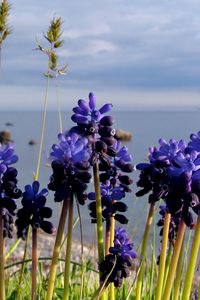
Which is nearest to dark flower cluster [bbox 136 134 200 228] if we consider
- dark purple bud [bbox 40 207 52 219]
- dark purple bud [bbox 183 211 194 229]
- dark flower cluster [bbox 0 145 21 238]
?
dark purple bud [bbox 183 211 194 229]

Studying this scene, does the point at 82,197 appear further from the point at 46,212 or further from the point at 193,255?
the point at 193,255

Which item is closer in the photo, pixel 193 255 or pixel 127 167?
pixel 193 255

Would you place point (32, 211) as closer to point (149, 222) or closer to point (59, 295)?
point (149, 222)

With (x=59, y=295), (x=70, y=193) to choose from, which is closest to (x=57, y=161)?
(x=70, y=193)

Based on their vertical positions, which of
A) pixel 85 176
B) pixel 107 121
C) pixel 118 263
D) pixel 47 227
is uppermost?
pixel 107 121

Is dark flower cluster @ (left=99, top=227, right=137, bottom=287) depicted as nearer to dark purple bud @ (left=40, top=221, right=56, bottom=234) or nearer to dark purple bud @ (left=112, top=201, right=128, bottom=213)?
dark purple bud @ (left=112, top=201, right=128, bottom=213)

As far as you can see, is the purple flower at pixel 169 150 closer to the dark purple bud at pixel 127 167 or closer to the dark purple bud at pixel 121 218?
the dark purple bud at pixel 127 167

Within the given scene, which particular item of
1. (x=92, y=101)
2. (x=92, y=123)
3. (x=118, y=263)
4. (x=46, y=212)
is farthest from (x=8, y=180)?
(x=118, y=263)
